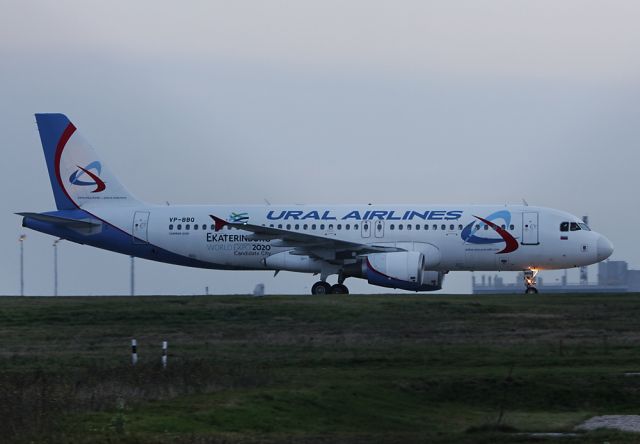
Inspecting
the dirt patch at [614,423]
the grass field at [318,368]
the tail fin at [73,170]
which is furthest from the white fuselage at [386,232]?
the dirt patch at [614,423]

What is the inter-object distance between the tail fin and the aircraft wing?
6.99 meters

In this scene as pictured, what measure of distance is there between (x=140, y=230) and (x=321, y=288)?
888 cm

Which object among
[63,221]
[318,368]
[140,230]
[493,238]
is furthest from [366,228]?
[318,368]

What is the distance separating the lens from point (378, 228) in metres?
55.9

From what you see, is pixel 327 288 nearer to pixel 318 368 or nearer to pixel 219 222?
pixel 219 222

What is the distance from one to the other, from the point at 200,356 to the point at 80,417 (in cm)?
1173

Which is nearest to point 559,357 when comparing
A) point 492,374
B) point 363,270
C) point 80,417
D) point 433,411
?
point 492,374

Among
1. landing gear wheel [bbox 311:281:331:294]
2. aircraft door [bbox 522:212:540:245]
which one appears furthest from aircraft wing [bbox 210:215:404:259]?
aircraft door [bbox 522:212:540:245]

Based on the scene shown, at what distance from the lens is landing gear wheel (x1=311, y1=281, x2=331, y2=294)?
184ft

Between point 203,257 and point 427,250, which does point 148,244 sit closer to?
point 203,257

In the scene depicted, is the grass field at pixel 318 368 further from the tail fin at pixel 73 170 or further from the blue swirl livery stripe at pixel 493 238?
the tail fin at pixel 73 170

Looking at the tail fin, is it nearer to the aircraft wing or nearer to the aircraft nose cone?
the aircraft wing

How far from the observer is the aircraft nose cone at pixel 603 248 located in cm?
5488

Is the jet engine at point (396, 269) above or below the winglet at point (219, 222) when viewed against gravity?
below
